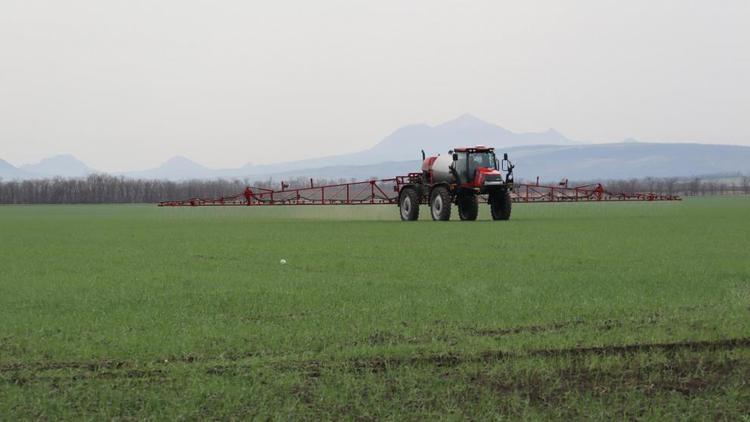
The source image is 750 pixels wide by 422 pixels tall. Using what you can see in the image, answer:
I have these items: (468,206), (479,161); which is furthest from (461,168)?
(468,206)

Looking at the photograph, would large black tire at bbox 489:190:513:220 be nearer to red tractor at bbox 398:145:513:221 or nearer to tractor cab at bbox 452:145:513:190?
red tractor at bbox 398:145:513:221

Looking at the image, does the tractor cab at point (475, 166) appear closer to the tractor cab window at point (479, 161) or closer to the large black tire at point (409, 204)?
the tractor cab window at point (479, 161)

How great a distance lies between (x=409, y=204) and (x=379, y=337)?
28.7 metres

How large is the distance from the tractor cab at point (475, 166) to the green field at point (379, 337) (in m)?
16.4

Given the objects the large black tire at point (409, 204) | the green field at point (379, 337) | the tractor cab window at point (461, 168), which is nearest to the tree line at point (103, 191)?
the large black tire at point (409, 204)

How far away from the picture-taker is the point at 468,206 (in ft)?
123

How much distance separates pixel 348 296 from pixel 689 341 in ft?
17.2

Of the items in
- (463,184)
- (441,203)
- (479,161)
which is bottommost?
(441,203)

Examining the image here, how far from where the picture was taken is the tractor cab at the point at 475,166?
→ 36062 mm

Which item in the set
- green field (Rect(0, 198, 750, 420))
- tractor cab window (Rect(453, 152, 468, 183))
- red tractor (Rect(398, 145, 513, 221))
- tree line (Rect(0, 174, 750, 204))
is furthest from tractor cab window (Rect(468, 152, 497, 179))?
tree line (Rect(0, 174, 750, 204))

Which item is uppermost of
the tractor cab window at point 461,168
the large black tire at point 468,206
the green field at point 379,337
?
the tractor cab window at point 461,168

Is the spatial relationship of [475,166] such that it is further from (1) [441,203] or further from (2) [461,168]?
(1) [441,203]

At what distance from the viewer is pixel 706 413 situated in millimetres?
7215

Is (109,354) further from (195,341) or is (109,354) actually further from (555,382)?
(555,382)
